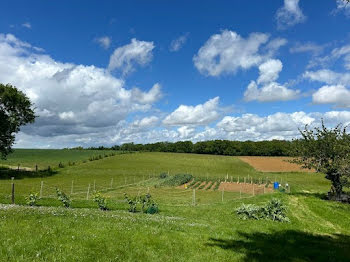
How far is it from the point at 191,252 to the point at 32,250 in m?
5.79

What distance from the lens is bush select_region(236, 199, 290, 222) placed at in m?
21.3

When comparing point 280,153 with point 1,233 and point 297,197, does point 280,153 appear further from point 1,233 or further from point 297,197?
point 1,233

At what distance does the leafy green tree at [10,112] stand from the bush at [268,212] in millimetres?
59119

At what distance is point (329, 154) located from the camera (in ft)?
97.4

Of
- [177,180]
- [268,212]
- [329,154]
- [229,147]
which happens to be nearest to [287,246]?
[268,212]

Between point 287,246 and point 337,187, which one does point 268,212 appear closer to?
point 287,246

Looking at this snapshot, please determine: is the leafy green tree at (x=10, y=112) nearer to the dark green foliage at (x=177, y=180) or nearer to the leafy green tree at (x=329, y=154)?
the dark green foliage at (x=177, y=180)

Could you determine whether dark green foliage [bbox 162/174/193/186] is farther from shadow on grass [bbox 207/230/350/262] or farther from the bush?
shadow on grass [bbox 207/230/350/262]

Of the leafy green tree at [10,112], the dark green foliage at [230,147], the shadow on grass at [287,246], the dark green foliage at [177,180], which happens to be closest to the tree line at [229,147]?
the dark green foliage at [230,147]

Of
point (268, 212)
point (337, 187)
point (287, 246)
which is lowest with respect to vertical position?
point (287, 246)

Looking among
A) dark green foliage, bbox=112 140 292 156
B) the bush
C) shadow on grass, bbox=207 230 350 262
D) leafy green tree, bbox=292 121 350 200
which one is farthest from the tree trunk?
dark green foliage, bbox=112 140 292 156

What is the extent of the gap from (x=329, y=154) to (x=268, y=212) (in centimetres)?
1282

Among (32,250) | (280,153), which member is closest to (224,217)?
(32,250)

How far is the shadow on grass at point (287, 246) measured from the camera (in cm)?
1213
